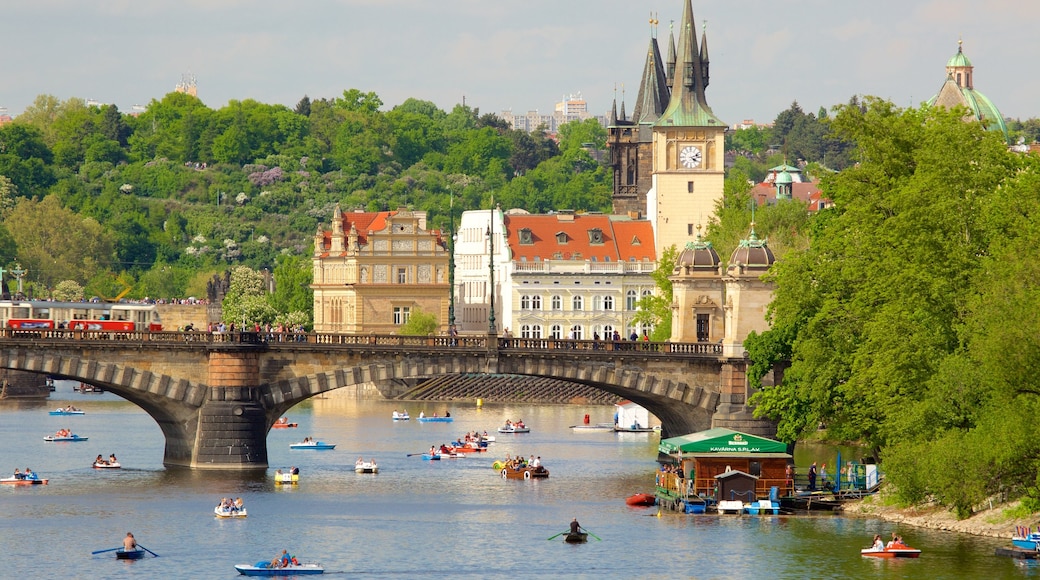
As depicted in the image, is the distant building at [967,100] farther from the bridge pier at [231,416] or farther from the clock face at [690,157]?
the bridge pier at [231,416]

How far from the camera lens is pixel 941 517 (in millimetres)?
88375

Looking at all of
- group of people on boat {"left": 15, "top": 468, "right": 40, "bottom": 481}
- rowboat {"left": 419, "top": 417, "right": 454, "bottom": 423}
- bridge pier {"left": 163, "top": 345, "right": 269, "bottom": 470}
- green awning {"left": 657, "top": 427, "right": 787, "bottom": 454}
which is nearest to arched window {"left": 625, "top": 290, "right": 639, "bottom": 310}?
rowboat {"left": 419, "top": 417, "right": 454, "bottom": 423}

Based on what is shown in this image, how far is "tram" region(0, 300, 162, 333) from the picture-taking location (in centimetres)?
12344

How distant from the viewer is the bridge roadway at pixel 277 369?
103188 millimetres

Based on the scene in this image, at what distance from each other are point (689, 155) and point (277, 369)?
6958cm

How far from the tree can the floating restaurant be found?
8384 centimetres

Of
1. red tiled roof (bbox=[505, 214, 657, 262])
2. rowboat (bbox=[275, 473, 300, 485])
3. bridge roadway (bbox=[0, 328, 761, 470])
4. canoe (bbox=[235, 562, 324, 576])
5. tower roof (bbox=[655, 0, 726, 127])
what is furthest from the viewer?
red tiled roof (bbox=[505, 214, 657, 262])

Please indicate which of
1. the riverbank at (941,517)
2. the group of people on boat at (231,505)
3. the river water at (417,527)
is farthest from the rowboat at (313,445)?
the riverbank at (941,517)

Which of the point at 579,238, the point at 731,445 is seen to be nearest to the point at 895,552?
the point at 731,445

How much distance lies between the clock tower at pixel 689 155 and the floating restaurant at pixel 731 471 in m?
74.3

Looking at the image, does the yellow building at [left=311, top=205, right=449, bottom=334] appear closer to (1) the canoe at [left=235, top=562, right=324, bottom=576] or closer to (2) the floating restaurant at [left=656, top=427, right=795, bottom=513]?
(2) the floating restaurant at [left=656, top=427, right=795, bottom=513]

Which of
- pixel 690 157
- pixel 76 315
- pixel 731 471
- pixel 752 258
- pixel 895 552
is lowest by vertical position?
pixel 895 552

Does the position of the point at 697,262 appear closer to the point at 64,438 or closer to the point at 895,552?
the point at 895,552

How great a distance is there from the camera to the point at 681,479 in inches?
3723
